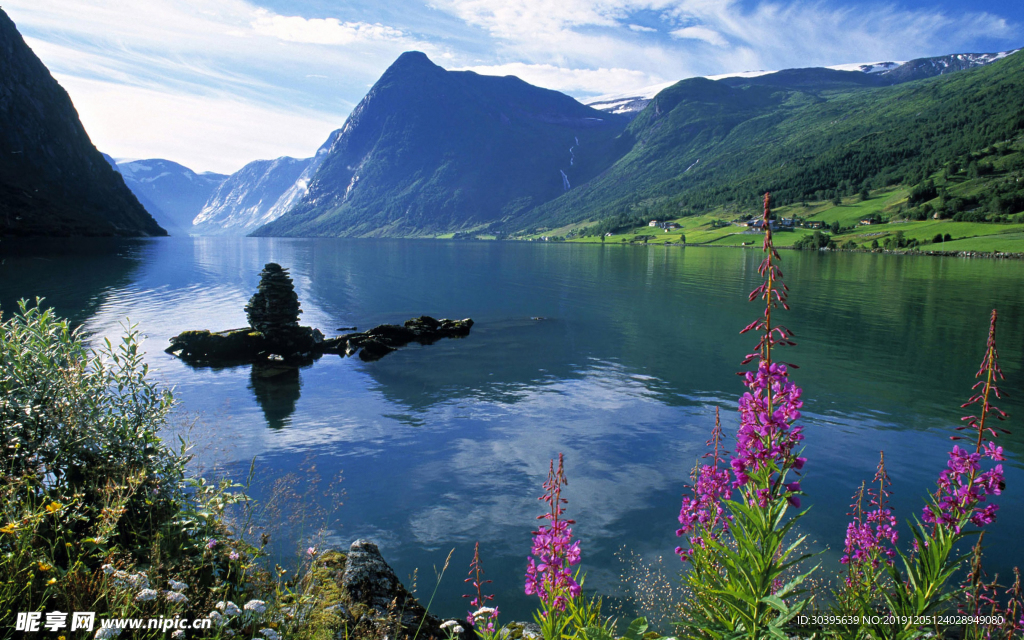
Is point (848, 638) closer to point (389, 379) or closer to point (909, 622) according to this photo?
point (909, 622)

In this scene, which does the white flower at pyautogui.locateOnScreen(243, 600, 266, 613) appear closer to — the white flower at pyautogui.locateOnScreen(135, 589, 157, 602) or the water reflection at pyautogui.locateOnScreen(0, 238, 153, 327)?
the white flower at pyautogui.locateOnScreen(135, 589, 157, 602)

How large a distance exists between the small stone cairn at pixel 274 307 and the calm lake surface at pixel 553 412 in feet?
14.1

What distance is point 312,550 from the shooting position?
7.67m

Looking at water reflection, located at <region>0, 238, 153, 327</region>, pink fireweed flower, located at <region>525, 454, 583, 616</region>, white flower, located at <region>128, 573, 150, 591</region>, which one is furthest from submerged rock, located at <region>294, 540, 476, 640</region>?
water reflection, located at <region>0, 238, 153, 327</region>

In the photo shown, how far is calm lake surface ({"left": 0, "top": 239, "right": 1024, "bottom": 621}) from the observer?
1454 centimetres

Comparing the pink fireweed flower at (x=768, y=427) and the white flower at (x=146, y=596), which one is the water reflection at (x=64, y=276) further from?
the pink fireweed flower at (x=768, y=427)

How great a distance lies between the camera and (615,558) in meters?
13.3

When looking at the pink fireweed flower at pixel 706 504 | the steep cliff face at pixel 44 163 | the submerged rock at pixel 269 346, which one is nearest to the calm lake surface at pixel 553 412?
the submerged rock at pixel 269 346

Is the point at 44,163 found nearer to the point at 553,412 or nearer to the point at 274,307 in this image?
the point at 274,307

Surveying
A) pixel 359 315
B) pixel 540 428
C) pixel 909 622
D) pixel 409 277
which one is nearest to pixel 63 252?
pixel 409 277

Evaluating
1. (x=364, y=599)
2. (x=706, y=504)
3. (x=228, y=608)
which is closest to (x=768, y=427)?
(x=706, y=504)

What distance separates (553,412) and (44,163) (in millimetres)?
208338

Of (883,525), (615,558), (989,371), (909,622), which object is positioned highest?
(989,371)

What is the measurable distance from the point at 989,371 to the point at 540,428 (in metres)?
18.4
